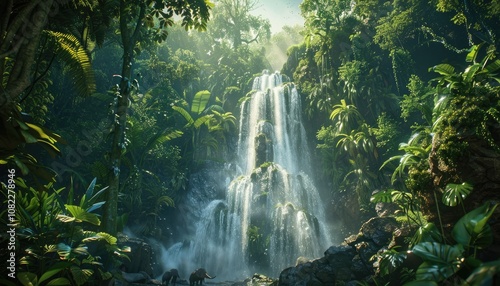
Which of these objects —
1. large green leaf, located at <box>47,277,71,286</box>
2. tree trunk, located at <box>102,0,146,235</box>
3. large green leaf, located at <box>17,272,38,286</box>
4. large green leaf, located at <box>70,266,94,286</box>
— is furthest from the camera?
tree trunk, located at <box>102,0,146,235</box>

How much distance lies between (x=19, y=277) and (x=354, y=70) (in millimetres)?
18644

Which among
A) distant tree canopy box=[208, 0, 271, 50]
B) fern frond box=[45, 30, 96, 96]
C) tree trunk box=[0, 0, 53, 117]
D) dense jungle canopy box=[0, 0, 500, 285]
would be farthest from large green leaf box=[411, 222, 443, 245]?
distant tree canopy box=[208, 0, 271, 50]

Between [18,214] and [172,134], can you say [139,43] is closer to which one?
[18,214]

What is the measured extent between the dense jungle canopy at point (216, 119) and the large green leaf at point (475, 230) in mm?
19

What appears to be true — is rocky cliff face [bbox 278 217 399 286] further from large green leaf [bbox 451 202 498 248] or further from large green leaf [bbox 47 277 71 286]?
large green leaf [bbox 47 277 71 286]

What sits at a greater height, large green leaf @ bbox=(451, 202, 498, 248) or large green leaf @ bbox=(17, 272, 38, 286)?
large green leaf @ bbox=(451, 202, 498, 248)

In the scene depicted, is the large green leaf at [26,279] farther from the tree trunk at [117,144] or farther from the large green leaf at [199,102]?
the large green leaf at [199,102]

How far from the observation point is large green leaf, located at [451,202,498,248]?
3.89 m

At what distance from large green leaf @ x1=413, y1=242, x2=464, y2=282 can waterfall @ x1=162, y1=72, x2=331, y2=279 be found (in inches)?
407

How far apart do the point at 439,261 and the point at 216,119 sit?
64.1 feet

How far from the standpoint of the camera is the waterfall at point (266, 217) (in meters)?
14.0

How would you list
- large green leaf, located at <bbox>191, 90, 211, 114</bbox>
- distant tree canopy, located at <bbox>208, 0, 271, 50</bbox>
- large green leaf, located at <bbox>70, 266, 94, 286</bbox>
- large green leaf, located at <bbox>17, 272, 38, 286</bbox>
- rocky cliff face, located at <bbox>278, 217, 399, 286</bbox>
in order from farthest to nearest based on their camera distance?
distant tree canopy, located at <bbox>208, 0, 271, 50</bbox>
large green leaf, located at <bbox>191, 90, 211, 114</bbox>
rocky cliff face, located at <bbox>278, 217, 399, 286</bbox>
large green leaf, located at <bbox>70, 266, 94, 286</bbox>
large green leaf, located at <bbox>17, 272, 38, 286</bbox>

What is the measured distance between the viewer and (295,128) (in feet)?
70.6

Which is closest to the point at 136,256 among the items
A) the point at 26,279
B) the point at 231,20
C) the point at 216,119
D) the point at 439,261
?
the point at 26,279
